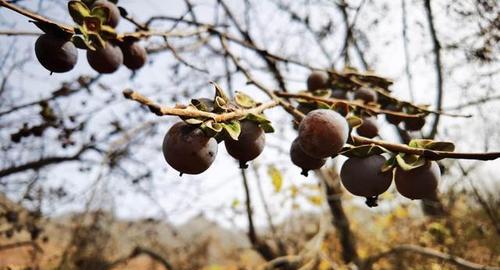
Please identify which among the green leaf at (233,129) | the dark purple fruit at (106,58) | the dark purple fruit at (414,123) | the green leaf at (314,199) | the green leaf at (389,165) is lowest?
the green leaf at (314,199)

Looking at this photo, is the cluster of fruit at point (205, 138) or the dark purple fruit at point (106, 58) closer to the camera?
the cluster of fruit at point (205, 138)

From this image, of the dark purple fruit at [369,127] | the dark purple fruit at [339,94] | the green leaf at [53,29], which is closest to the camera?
the green leaf at [53,29]

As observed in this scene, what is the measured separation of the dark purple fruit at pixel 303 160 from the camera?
152 centimetres

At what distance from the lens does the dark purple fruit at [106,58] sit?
180 centimetres

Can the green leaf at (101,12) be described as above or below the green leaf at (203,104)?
above

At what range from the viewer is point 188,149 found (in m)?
1.14

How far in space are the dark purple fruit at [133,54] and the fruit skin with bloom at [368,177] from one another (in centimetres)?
149

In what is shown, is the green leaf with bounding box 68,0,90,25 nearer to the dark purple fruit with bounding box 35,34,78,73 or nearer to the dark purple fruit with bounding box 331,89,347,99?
the dark purple fruit with bounding box 35,34,78,73

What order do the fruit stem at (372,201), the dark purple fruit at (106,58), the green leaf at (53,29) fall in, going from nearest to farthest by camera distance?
the fruit stem at (372,201) → the green leaf at (53,29) → the dark purple fruit at (106,58)

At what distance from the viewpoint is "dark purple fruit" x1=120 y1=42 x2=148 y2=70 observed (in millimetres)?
2143

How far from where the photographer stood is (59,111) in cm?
575

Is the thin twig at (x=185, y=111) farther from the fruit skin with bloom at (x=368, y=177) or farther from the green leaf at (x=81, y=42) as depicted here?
the green leaf at (x=81, y=42)

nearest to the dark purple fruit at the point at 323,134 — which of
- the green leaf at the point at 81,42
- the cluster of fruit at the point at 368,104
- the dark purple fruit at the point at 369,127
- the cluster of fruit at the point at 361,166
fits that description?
the cluster of fruit at the point at 361,166

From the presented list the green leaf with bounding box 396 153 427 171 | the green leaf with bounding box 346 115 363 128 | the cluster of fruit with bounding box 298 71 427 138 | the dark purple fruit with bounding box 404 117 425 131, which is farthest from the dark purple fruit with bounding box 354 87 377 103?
the green leaf with bounding box 396 153 427 171
